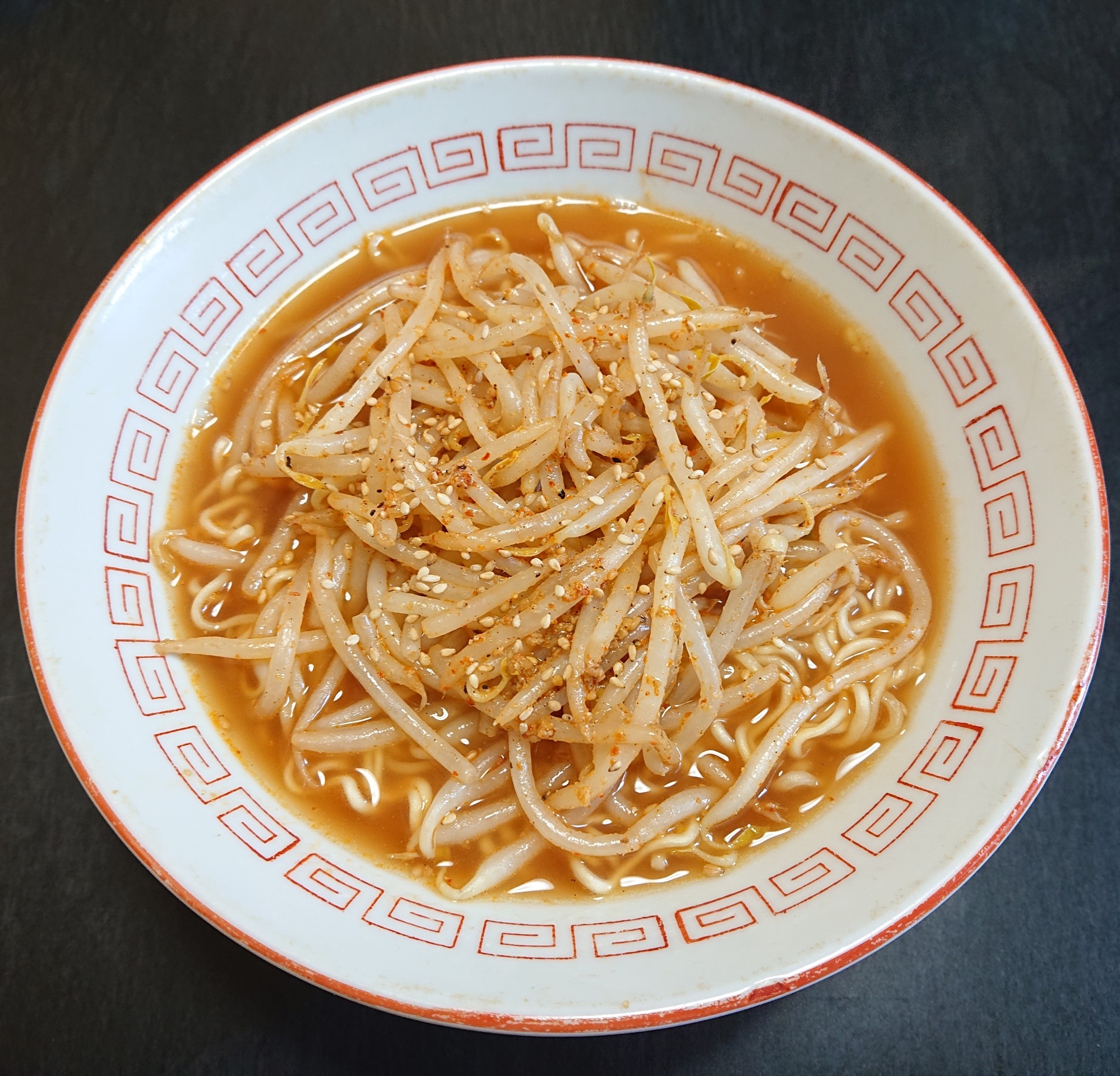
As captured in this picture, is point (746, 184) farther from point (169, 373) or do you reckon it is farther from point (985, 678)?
point (169, 373)

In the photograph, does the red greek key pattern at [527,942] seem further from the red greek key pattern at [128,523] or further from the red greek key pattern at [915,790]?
the red greek key pattern at [128,523]

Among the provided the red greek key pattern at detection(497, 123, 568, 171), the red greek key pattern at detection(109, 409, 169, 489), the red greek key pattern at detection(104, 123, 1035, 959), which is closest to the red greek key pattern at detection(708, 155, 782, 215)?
the red greek key pattern at detection(104, 123, 1035, 959)

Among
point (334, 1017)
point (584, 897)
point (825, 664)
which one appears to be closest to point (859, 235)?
point (825, 664)

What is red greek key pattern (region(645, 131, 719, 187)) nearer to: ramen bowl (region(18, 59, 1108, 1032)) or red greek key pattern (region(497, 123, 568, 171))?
ramen bowl (region(18, 59, 1108, 1032))

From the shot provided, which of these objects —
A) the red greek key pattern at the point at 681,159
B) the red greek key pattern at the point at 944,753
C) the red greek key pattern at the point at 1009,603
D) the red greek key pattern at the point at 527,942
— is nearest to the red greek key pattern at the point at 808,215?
the red greek key pattern at the point at 681,159

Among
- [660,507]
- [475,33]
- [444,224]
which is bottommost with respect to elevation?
[660,507]

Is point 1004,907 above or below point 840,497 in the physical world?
below

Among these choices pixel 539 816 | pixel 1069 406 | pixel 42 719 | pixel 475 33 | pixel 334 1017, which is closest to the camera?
pixel 1069 406

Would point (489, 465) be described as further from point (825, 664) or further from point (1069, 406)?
point (1069, 406)

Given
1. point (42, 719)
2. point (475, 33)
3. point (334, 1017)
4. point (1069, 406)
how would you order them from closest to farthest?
point (1069, 406), point (334, 1017), point (42, 719), point (475, 33)
